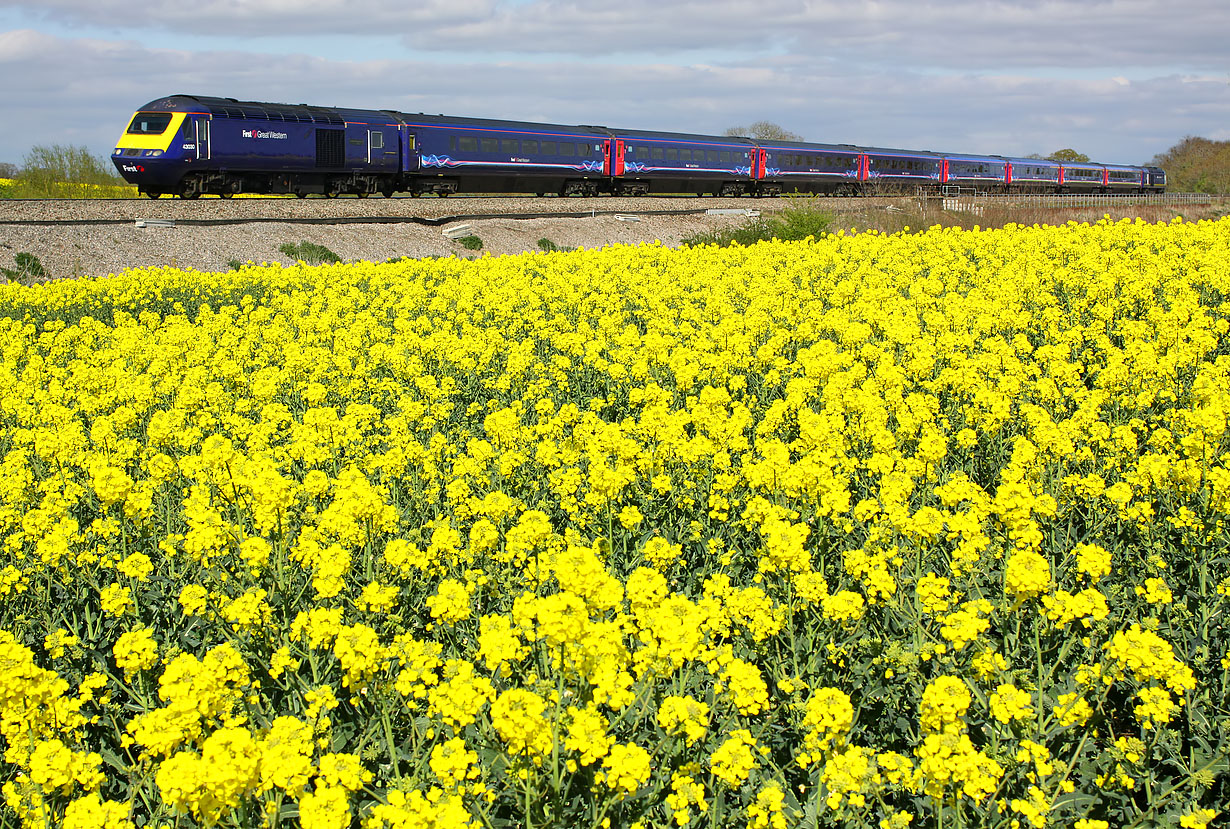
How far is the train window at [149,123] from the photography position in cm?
2862

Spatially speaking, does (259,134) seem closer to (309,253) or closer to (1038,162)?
(309,253)

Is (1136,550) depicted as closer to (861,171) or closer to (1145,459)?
(1145,459)

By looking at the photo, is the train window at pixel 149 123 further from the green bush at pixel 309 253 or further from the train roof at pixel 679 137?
the train roof at pixel 679 137

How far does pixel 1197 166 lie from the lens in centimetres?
8700

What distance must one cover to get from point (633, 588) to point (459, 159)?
114 ft

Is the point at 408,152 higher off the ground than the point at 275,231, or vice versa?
the point at 408,152

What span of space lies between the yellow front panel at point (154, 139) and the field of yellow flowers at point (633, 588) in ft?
71.3

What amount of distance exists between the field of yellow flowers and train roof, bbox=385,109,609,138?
26.8m

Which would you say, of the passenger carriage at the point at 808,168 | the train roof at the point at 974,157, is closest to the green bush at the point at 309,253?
the passenger carriage at the point at 808,168

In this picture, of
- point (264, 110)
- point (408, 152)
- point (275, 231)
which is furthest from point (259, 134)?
point (275, 231)

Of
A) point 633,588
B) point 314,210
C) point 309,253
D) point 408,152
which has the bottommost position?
point 633,588

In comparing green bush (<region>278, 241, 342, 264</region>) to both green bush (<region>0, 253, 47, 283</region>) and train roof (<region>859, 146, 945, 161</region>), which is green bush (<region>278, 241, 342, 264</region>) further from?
train roof (<region>859, 146, 945, 161</region>)

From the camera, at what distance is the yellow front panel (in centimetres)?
2844

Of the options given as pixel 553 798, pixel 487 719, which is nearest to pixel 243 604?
pixel 487 719
